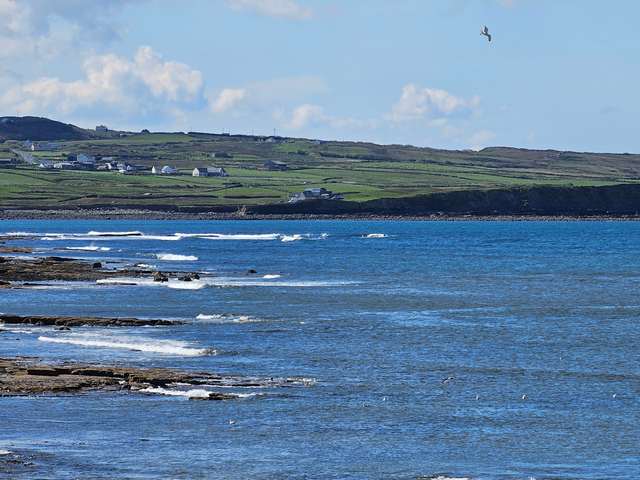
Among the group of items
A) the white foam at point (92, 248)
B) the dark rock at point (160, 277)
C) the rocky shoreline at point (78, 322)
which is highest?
the rocky shoreline at point (78, 322)

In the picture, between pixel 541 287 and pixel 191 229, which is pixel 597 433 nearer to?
pixel 541 287

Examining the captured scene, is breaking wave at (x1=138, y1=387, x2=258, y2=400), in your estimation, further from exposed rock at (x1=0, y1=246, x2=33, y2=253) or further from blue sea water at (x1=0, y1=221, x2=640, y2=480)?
exposed rock at (x1=0, y1=246, x2=33, y2=253)

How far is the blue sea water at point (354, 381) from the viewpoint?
29.3 meters

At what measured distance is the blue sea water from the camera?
2928 centimetres

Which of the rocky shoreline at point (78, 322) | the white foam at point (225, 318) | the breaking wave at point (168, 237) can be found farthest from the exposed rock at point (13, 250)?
the rocky shoreline at point (78, 322)

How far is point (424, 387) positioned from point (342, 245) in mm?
103359

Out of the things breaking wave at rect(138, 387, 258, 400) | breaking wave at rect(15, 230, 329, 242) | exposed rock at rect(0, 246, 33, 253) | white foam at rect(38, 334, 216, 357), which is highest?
breaking wave at rect(138, 387, 258, 400)

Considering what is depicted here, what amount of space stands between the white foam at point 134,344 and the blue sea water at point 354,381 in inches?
6.0

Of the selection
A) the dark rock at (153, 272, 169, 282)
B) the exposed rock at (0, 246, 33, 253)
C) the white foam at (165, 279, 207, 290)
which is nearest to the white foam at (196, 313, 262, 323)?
the white foam at (165, 279, 207, 290)

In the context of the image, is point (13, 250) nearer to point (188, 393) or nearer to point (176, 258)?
point (176, 258)

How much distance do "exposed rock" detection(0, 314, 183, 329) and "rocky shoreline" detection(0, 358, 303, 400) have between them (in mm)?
13374

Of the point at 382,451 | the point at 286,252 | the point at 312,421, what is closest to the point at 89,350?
the point at 312,421

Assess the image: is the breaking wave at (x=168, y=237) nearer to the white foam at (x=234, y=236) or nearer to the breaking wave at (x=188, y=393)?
the white foam at (x=234, y=236)

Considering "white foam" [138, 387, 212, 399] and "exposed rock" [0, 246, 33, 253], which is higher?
"white foam" [138, 387, 212, 399]
